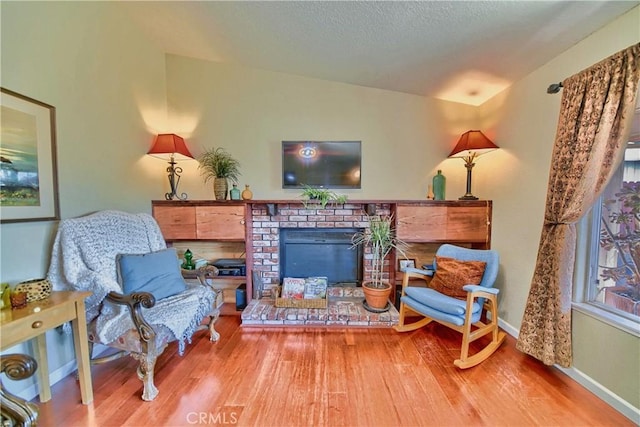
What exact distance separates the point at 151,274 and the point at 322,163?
1.96 meters

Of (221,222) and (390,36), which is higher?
(390,36)

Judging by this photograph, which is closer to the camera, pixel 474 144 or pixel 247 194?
pixel 474 144

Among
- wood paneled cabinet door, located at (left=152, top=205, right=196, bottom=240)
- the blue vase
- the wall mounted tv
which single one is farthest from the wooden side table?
the blue vase

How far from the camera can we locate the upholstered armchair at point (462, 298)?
206 centimetres

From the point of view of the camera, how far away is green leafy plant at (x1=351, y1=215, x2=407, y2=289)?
106 inches

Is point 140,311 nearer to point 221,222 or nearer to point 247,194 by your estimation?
point 221,222

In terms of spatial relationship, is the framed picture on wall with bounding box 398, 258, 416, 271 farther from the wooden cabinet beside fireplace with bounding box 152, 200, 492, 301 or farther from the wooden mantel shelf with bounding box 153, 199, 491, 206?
the wooden mantel shelf with bounding box 153, 199, 491, 206

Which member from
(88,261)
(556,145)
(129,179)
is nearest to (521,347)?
(556,145)

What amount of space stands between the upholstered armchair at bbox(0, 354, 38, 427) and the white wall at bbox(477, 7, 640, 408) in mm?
3045

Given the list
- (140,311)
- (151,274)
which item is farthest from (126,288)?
(140,311)

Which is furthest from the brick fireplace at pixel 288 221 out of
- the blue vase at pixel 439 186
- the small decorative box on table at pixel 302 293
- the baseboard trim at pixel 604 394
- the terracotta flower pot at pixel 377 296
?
the baseboard trim at pixel 604 394

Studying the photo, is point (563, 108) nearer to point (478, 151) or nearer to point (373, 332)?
point (478, 151)

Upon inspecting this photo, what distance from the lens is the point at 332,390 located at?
1.74m

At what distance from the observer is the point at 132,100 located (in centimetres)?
263
